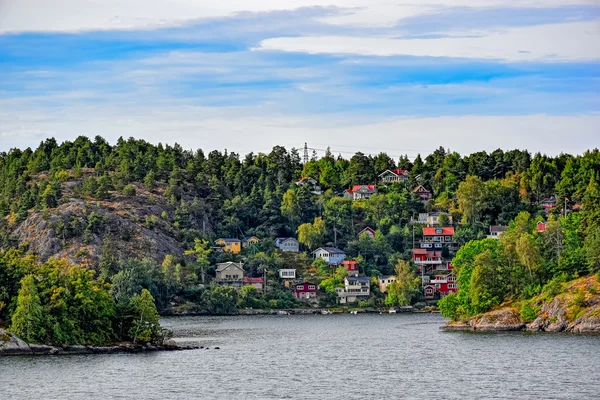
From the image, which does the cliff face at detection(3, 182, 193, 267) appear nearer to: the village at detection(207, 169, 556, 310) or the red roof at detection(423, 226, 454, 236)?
the village at detection(207, 169, 556, 310)

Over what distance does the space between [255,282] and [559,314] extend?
227 feet

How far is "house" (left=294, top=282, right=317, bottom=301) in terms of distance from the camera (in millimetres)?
160000

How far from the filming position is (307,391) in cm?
6694

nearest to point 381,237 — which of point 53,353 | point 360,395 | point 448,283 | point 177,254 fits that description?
point 448,283

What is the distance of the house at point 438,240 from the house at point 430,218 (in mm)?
5653

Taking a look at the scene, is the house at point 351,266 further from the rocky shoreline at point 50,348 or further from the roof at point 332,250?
the rocky shoreline at point 50,348

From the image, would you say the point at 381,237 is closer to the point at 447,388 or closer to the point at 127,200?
the point at 127,200

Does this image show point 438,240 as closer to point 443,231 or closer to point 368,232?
point 443,231

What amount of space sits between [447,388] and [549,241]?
184ft

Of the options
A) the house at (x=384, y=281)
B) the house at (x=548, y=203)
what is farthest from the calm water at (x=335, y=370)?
the house at (x=548, y=203)

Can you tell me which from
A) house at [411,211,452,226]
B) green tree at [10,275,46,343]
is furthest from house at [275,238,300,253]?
green tree at [10,275,46,343]

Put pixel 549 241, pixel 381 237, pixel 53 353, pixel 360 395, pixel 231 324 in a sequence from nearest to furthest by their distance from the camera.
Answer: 1. pixel 360 395
2. pixel 53 353
3. pixel 549 241
4. pixel 231 324
5. pixel 381 237

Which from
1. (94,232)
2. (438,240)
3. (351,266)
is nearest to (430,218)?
(438,240)

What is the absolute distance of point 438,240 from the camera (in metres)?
179
